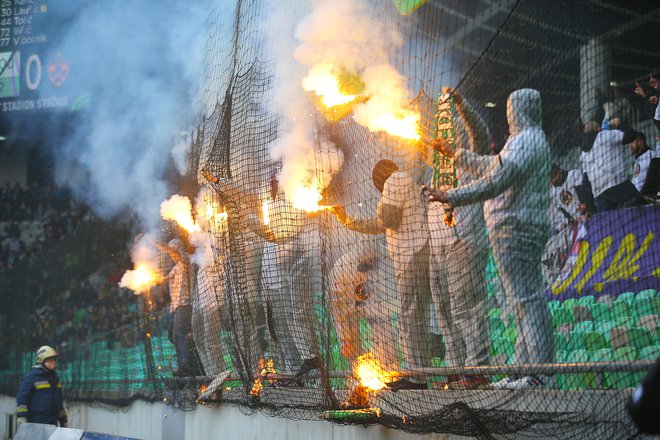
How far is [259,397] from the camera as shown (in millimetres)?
7793

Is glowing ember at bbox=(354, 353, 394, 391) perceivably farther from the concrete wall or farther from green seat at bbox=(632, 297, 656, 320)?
green seat at bbox=(632, 297, 656, 320)

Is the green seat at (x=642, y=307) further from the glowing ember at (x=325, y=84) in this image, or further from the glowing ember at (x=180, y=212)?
the glowing ember at (x=180, y=212)

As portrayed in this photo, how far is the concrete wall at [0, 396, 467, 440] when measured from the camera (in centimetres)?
667

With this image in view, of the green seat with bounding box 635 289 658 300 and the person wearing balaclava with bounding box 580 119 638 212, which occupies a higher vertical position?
the person wearing balaclava with bounding box 580 119 638 212

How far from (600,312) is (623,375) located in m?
1.73

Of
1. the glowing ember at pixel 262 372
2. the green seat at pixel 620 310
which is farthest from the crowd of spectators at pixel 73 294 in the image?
the green seat at pixel 620 310

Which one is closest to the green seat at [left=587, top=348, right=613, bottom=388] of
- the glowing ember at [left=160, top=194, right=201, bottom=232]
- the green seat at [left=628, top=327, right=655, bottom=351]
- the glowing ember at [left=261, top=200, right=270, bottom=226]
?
the green seat at [left=628, top=327, right=655, bottom=351]

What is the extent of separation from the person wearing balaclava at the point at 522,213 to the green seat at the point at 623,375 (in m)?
0.39

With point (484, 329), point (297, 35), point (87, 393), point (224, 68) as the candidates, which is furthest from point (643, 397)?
point (87, 393)

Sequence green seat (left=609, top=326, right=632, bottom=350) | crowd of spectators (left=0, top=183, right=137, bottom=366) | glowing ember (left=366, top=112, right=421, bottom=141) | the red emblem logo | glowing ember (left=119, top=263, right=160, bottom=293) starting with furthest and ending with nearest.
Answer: the red emblem logo < crowd of spectators (left=0, top=183, right=137, bottom=366) < glowing ember (left=119, top=263, right=160, bottom=293) < glowing ember (left=366, top=112, right=421, bottom=141) < green seat (left=609, top=326, right=632, bottom=350)

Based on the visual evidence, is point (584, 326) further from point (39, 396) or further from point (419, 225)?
point (39, 396)

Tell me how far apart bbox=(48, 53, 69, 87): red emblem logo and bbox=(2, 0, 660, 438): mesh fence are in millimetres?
8938

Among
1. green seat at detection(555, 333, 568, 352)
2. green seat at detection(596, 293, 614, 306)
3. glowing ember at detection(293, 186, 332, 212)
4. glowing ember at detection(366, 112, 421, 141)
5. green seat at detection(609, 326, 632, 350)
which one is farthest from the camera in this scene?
glowing ember at detection(293, 186, 332, 212)

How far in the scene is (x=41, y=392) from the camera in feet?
32.0
